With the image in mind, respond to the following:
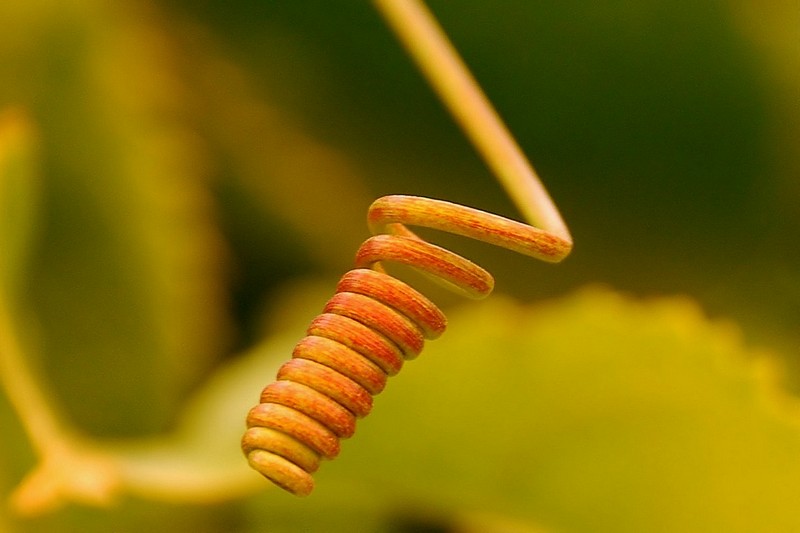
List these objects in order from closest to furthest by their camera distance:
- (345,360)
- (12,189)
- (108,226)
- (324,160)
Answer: (345,360), (12,189), (108,226), (324,160)

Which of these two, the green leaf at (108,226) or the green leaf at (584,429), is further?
the green leaf at (108,226)

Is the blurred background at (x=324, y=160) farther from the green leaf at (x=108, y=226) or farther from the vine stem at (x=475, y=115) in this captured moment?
the vine stem at (x=475, y=115)

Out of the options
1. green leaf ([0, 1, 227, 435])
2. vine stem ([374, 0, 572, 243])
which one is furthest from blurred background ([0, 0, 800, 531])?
vine stem ([374, 0, 572, 243])

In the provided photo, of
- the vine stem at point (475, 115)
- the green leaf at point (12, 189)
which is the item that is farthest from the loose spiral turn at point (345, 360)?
the green leaf at point (12, 189)

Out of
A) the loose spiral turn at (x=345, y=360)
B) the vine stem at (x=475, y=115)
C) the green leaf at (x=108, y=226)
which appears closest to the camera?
the loose spiral turn at (x=345, y=360)

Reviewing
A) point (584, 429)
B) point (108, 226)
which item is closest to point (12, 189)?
point (108, 226)

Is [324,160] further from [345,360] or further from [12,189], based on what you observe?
[345,360]

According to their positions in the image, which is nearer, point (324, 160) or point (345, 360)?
point (345, 360)

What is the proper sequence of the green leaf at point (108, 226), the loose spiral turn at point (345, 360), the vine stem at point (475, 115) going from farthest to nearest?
1. the green leaf at point (108, 226)
2. the vine stem at point (475, 115)
3. the loose spiral turn at point (345, 360)

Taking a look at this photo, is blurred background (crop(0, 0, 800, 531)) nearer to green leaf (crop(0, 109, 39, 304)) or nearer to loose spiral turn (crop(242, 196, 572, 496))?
green leaf (crop(0, 109, 39, 304))
